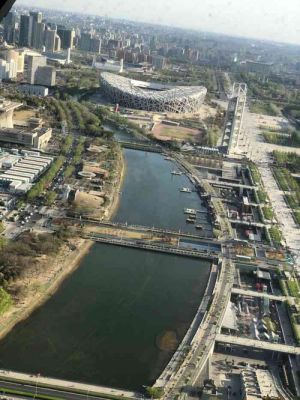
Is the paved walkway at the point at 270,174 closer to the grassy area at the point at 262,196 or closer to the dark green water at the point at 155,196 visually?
the grassy area at the point at 262,196

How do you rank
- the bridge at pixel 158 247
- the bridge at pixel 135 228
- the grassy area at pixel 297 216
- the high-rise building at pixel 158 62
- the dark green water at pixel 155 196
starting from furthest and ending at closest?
the high-rise building at pixel 158 62, the grassy area at pixel 297 216, the dark green water at pixel 155 196, the bridge at pixel 135 228, the bridge at pixel 158 247

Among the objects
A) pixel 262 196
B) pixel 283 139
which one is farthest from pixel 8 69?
pixel 262 196

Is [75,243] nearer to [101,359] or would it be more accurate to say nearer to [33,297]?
[33,297]

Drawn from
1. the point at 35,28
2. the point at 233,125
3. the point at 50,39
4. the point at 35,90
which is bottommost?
the point at 35,90

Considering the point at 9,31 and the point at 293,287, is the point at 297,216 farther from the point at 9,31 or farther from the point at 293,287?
the point at 9,31

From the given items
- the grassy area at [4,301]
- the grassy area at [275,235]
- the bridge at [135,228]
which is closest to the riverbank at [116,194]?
the bridge at [135,228]

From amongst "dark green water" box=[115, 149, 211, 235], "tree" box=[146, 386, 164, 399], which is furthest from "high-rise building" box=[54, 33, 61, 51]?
"tree" box=[146, 386, 164, 399]
